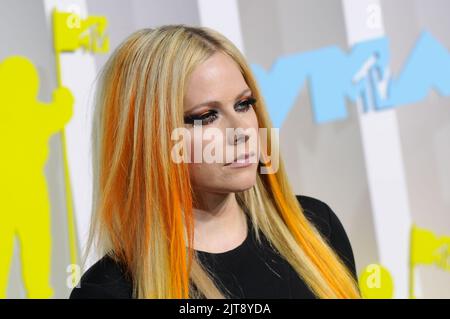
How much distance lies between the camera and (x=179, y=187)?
109cm

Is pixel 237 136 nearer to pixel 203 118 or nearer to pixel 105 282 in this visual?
pixel 203 118

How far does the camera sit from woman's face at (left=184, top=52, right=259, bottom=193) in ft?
3.54

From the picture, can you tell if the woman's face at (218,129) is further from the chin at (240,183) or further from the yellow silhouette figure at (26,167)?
the yellow silhouette figure at (26,167)

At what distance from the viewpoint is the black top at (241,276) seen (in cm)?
108

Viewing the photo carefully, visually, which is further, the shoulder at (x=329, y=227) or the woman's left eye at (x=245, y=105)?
the shoulder at (x=329, y=227)

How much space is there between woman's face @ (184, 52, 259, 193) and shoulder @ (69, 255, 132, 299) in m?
0.22

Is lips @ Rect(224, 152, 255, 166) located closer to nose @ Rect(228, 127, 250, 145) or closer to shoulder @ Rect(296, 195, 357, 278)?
nose @ Rect(228, 127, 250, 145)

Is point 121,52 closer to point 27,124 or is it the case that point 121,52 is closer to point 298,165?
point 27,124

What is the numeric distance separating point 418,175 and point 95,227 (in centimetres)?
95

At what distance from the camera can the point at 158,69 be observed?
1064 millimetres

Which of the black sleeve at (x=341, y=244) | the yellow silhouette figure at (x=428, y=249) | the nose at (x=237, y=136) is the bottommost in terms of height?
the yellow silhouette figure at (x=428, y=249)

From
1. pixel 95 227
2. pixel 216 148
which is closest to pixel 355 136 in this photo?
pixel 216 148

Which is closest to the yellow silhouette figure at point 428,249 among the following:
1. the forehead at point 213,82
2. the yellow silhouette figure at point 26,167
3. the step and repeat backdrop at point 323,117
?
the step and repeat backdrop at point 323,117

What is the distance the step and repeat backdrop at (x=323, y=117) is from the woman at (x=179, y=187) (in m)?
0.39
